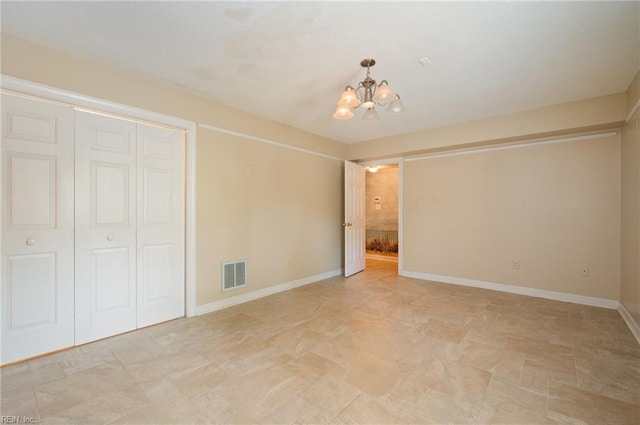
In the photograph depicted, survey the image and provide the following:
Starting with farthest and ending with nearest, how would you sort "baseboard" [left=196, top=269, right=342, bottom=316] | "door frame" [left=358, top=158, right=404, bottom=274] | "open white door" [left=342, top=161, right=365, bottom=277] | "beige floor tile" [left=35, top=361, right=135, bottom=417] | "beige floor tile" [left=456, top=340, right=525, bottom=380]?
"door frame" [left=358, top=158, right=404, bottom=274]
"open white door" [left=342, top=161, right=365, bottom=277]
"baseboard" [left=196, top=269, right=342, bottom=316]
"beige floor tile" [left=456, top=340, right=525, bottom=380]
"beige floor tile" [left=35, top=361, right=135, bottom=417]

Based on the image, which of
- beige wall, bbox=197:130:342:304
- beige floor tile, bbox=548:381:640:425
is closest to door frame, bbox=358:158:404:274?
beige wall, bbox=197:130:342:304

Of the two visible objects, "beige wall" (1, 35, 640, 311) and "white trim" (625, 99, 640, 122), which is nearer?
"white trim" (625, 99, 640, 122)

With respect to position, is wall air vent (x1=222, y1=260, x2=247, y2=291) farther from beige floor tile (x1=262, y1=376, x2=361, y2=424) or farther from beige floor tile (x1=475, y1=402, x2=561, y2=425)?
beige floor tile (x1=475, y1=402, x2=561, y2=425)

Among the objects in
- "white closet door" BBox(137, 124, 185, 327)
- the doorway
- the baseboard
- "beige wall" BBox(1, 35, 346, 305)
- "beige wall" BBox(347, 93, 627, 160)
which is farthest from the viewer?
the doorway

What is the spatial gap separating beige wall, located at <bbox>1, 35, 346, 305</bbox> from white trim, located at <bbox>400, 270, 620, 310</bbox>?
5.94 feet

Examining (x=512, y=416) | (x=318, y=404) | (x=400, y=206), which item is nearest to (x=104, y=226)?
(x=318, y=404)

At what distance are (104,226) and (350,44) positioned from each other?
2.87 metres

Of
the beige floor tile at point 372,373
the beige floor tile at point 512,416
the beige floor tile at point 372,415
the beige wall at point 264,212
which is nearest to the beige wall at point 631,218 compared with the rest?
the beige floor tile at point 512,416

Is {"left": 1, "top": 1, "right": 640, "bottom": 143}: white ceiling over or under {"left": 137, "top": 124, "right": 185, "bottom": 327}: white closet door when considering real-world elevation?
over

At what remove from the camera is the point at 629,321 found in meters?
3.02

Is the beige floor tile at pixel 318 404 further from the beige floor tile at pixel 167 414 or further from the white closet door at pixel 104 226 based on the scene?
the white closet door at pixel 104 226

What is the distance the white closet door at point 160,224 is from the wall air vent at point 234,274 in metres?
0.51

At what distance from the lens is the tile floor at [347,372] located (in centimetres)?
174

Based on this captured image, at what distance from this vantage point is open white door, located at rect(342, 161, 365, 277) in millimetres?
5250
